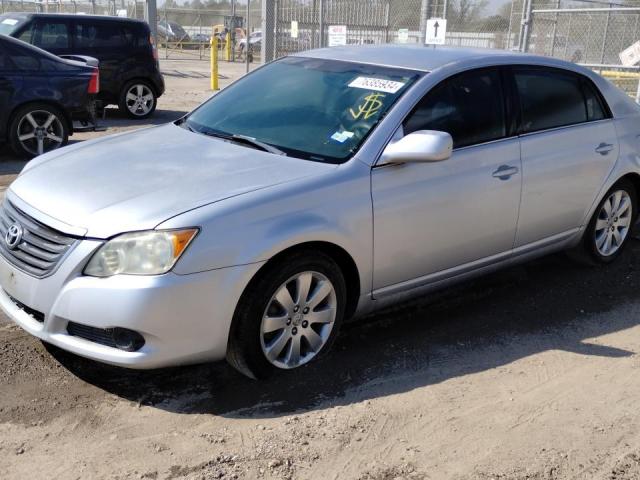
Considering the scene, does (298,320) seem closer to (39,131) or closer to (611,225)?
(611,225)

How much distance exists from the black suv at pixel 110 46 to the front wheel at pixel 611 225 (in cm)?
947

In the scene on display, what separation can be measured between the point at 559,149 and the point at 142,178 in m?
2.83

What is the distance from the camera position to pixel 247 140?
4.29 meters

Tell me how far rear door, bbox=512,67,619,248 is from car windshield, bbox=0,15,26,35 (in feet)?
31.9

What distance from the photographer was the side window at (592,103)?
541cm

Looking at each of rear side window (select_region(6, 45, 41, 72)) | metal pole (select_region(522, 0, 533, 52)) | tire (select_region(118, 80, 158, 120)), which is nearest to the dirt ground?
rear side window (select_region(6, 45, 41, 72))

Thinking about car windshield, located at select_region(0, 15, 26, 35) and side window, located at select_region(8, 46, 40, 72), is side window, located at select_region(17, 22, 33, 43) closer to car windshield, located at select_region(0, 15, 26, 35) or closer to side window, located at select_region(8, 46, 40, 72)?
car windshield, located at select_region(0, 15, 26, 35)

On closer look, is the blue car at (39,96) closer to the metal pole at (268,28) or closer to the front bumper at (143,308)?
the front bumper at (143,308)

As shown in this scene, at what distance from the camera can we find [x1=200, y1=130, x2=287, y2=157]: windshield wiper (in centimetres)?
412

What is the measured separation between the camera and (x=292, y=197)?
3.63m

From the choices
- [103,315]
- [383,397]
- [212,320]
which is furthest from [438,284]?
[103,315]

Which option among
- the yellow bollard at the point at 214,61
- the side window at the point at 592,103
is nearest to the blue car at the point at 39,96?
the side window at the point at 592,103

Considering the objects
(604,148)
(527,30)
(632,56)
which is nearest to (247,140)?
(604,148)

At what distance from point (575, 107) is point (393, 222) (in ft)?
6.90
